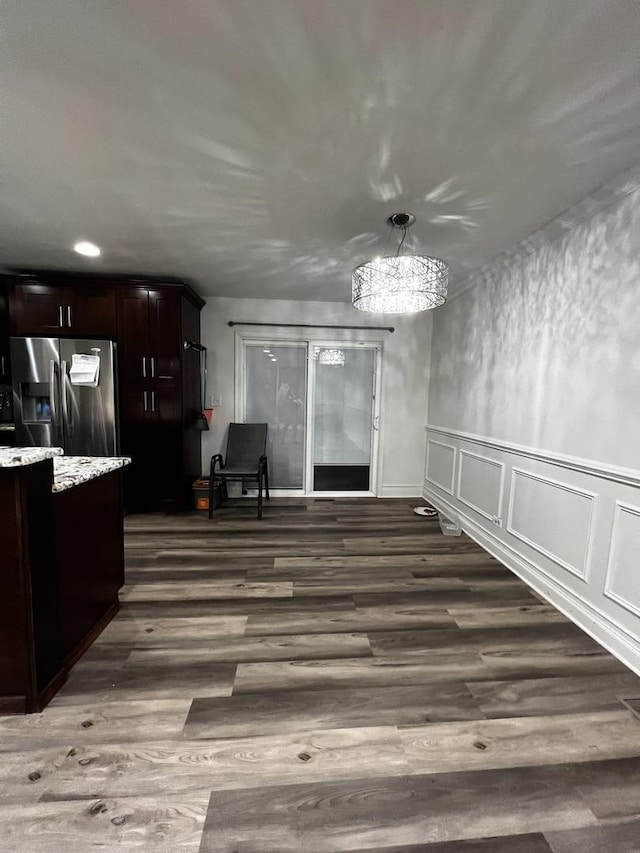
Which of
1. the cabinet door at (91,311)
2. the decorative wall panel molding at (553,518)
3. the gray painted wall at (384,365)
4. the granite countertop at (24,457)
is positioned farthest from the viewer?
the gray painted wall at (384,365)

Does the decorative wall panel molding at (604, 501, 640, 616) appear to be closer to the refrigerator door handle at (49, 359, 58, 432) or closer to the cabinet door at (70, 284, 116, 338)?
the cabinet door at (70, 284, 116, 338)

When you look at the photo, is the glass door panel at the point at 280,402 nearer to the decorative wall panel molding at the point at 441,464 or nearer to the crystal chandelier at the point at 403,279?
the decorative wall panel molding at the point at 441,464

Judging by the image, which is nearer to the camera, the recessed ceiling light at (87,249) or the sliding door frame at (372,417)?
the recessed ceiling light at (87,249)

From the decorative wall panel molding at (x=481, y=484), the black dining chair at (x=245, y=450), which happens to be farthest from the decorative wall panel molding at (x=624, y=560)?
the black dining chair at (x=245, y=450)

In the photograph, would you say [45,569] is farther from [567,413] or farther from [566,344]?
[566,344]

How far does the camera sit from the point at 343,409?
4.36 meters

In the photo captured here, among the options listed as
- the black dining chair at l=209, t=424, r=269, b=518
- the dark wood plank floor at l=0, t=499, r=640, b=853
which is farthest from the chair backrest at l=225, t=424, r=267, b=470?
the dark wood plank floor at l=0, t=499, r=640, b=853

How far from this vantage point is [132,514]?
139 inches

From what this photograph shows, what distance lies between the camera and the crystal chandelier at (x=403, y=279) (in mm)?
2061

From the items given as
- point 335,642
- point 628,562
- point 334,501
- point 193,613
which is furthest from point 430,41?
point 334,501

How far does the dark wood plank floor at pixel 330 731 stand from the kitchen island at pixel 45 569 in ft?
0.39

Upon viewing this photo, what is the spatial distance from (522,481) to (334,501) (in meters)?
2.16

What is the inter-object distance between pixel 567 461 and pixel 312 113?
2.20m

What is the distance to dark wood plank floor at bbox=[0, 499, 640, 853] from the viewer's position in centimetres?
103
